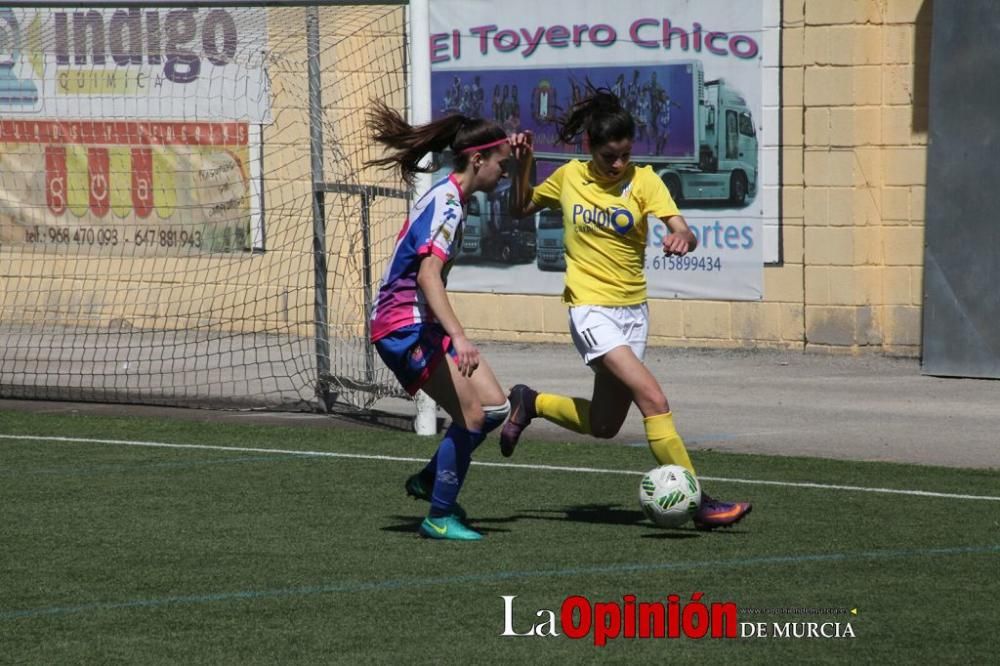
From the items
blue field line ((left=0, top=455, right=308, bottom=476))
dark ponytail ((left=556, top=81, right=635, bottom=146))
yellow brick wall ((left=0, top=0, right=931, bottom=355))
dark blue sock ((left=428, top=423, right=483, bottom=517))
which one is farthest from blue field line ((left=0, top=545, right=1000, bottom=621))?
yellow brick wall ((left=0, top=0, right=931, bottom=355))

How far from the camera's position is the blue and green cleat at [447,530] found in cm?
807

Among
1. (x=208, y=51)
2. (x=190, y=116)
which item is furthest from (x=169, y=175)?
(x=208, y=51)

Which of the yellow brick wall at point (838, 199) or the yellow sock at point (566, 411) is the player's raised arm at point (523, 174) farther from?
the yellow brick wall at point (838, 199)

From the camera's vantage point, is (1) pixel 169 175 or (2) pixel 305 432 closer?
(2) pixel 305 432

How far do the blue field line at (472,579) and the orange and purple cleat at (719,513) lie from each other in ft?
1.82

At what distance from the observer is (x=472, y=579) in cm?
719

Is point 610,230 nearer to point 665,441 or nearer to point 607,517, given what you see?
point 665,441

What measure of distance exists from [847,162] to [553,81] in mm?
2882

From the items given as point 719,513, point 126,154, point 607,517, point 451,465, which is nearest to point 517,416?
point 607,517

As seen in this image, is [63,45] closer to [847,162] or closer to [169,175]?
[169,175]

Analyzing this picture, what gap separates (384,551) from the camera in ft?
25.6

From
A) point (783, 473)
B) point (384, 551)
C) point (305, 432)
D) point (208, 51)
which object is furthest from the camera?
point (208, 51)

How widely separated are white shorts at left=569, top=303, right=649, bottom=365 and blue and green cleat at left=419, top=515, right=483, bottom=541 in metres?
0.96

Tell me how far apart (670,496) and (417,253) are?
1527 millimetres
